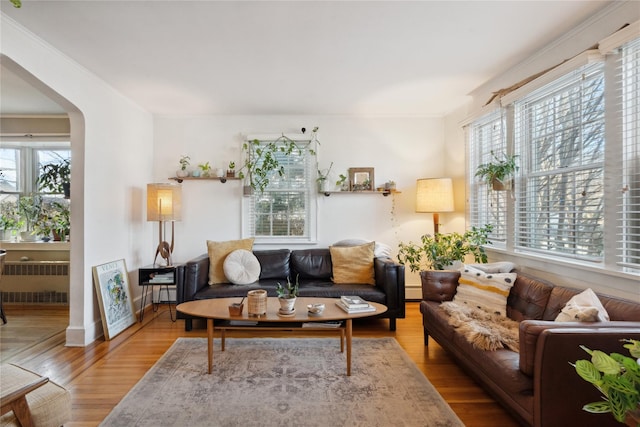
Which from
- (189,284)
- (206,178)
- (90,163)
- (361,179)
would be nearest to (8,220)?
(90,163)

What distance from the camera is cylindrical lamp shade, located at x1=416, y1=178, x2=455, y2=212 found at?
3904 mm

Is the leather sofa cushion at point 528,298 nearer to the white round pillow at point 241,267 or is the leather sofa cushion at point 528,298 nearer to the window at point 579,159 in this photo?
the window at point 579,159

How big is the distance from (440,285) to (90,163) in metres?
3.53

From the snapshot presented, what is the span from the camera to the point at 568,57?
98.3 inches

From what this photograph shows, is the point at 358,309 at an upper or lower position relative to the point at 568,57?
lower

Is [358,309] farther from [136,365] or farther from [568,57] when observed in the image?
[568,57]

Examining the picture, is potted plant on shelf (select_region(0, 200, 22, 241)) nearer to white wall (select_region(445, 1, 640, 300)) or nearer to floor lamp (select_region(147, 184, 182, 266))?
floor lamp (select_region(147, 184, 182, 266))

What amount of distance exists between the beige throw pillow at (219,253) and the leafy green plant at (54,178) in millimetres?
2399

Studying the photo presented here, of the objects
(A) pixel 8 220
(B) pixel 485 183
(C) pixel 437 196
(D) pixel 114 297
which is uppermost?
(B) pixel 485 183

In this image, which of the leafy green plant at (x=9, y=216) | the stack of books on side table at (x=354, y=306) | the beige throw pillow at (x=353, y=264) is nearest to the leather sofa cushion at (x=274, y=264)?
the beige throw pillow at (x=353, y=264)

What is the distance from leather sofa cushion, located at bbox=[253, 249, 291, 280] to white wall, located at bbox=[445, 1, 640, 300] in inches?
91.5

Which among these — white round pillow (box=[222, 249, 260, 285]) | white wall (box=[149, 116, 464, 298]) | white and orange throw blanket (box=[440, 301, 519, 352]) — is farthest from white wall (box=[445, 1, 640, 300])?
white round pillow (box=[222, 249, 260, 285])

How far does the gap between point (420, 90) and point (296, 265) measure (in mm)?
2499

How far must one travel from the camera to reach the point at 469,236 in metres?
3.49
